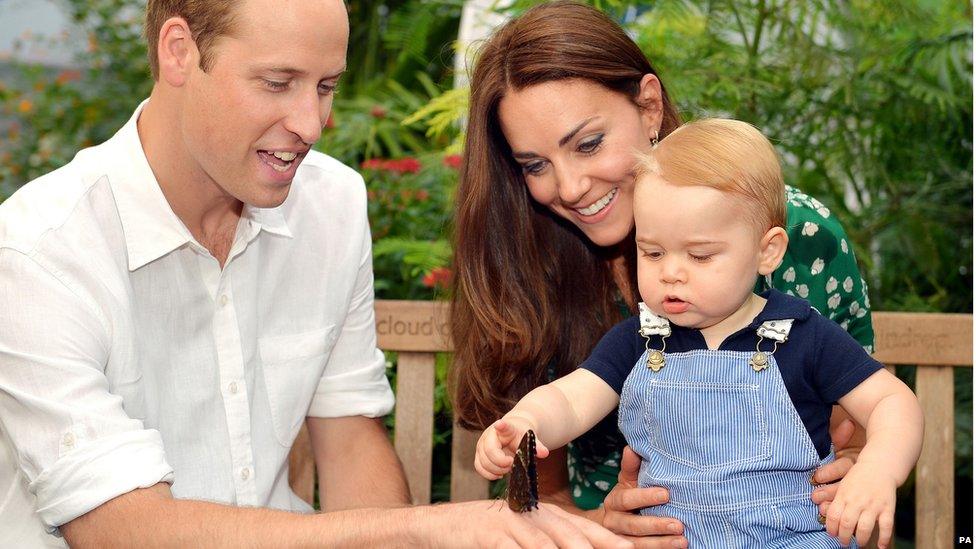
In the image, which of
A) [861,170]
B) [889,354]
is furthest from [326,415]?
[861,170]

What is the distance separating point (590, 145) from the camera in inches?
105

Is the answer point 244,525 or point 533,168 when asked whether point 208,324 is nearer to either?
point 244,525

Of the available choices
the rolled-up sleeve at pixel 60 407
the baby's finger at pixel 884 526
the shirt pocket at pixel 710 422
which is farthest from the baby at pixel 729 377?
the rolled-up sleeve at pixel 60 407

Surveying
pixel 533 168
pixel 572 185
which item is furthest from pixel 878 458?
pixel 533 168

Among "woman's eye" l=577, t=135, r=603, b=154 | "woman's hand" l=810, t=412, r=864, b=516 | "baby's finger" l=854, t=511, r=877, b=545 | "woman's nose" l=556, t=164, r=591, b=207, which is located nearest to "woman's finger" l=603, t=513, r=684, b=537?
"woman's hand" l=810, t=412, r=864, b=516

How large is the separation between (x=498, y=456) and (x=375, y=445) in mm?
952

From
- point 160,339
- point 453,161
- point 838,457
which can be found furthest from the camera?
point 453,161

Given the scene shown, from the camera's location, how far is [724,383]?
2207 mm

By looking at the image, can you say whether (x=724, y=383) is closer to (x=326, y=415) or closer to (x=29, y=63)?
(x=326, y=415)

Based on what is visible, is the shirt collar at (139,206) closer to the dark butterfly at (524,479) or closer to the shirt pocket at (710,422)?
the dark butterfly at (524,479)

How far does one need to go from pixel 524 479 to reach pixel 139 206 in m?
1.11

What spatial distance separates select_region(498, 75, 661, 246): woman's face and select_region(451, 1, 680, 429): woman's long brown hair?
0.22 feet

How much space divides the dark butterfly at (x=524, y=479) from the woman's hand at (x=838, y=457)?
0.53 meters

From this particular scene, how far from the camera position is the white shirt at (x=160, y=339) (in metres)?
2.27
